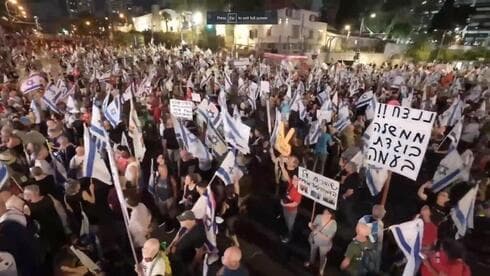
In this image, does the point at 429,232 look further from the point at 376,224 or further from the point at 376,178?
the point at 376,178

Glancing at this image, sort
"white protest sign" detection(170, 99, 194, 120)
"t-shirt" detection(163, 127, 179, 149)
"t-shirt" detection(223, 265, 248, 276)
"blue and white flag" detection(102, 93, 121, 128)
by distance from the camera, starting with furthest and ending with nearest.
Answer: "blue and white flag" detection(102, 93, 121, 128) < "t-shirt" detection(163, 127, 179, 149) < "white protest sign" detection(170, 99, 194, 120) < "t-shirt" detection(223, 265, 248, 276)

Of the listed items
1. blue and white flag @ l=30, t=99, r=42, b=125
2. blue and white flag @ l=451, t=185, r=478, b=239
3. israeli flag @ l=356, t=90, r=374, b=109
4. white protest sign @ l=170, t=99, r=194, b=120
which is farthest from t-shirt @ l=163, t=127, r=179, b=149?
israeli flag @ l=356, t=90, r=374, b=109

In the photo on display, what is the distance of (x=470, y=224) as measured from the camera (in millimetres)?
6027

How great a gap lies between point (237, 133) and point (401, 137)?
9.90 ft

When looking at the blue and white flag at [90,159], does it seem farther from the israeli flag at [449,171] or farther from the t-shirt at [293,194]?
the israeli flag at [449,171]

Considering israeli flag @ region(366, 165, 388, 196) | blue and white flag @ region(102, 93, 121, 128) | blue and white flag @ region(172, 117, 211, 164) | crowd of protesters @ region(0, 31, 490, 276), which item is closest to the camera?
crowd of protesters @ region(0, 31, 490, 276)

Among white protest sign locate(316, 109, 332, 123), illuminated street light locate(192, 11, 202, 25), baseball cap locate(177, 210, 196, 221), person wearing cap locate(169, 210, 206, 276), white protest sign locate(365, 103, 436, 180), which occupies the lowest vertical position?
person wearing cap locate(169, 210, 206, 276)

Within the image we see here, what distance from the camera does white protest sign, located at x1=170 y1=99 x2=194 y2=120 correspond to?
8.33m

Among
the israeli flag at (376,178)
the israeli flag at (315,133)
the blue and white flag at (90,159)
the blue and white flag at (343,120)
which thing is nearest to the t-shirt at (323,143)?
the israeli flag at (315,133)

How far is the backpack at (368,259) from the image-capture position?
471cm

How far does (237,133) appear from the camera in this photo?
7141 mm

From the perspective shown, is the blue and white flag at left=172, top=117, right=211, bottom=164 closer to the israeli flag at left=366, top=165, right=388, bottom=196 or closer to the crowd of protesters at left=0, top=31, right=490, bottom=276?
the crowd of protesters at left=0, top=31, right=490, bottom=276

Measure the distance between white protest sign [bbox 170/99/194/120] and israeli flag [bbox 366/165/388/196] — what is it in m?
4.04

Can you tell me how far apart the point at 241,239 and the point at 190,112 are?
3.12 meters
